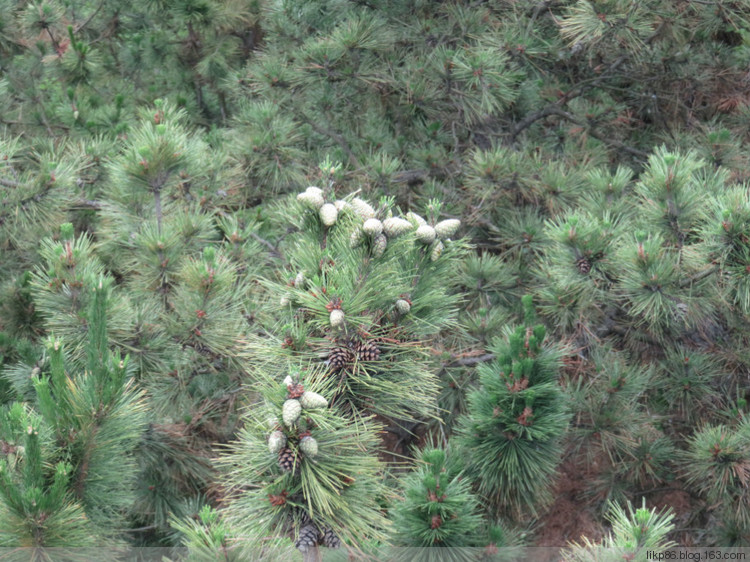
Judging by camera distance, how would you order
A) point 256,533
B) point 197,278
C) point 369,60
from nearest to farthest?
1. point 256,533
2. point 197,278
3. point 369,60

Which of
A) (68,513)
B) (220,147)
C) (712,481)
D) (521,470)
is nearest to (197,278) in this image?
(68,513)

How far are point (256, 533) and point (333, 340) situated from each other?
355 mm

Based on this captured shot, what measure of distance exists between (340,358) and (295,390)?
0.19 m

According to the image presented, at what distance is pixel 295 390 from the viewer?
3.58 feet

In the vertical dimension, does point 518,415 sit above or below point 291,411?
below

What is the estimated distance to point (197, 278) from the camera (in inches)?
85.9

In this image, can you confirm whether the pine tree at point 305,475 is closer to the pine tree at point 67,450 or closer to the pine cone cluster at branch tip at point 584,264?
the pine tree at point 67,450

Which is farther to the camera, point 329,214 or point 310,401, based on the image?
point 329,214

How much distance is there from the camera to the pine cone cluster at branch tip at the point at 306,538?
1.12 meters

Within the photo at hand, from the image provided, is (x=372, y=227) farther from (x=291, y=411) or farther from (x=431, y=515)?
(x=431, y=515)

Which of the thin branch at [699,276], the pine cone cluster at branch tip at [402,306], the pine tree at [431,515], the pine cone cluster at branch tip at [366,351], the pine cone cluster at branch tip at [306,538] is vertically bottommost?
the pine tree at [431,515]

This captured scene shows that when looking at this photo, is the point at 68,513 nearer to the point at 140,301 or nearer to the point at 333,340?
the point at 333,340

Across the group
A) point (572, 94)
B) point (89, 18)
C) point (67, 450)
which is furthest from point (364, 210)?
point (89, 18)

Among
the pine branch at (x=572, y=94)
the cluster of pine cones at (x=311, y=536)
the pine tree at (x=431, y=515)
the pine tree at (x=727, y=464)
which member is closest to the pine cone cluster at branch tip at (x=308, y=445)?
the cluster of pine cones at (x=311, y=536)
